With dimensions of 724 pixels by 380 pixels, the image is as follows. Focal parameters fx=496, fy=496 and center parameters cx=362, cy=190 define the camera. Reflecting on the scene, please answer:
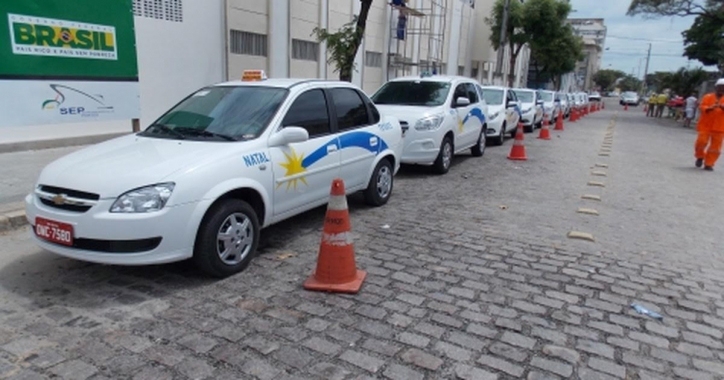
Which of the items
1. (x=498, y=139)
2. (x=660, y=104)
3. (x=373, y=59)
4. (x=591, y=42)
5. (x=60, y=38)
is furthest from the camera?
(x=591, y=42)

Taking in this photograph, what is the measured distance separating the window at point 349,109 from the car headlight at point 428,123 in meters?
2.41

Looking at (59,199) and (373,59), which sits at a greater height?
(373,59)

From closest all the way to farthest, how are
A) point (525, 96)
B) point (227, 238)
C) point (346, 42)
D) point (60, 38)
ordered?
point (227, 238) → point (60, 38) → point (346, 42) → point (525, 96)

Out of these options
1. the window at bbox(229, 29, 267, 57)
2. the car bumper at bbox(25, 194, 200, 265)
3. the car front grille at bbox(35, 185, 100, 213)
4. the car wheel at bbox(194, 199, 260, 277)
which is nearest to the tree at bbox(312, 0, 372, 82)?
the window at bbox(229, 29, 267, 57)

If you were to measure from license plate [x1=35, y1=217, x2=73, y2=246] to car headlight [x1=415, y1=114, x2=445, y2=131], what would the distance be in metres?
5.90

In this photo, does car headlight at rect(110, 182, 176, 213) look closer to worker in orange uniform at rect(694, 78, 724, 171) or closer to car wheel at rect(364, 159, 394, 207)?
car wheel at rect(364, 159, 394, 207)

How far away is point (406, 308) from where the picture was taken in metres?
3.73

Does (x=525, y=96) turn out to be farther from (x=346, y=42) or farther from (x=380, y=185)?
(x=380, y=185)

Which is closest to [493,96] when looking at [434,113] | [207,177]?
[434,113]

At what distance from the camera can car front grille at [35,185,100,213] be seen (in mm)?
3590

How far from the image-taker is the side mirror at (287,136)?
455cm

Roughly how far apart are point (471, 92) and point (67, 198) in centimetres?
863

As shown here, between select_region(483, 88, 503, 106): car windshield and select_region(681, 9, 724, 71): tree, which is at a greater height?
select_region(681, 9, 724, 71): tree

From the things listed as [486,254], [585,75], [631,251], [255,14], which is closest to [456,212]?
[486,254]
